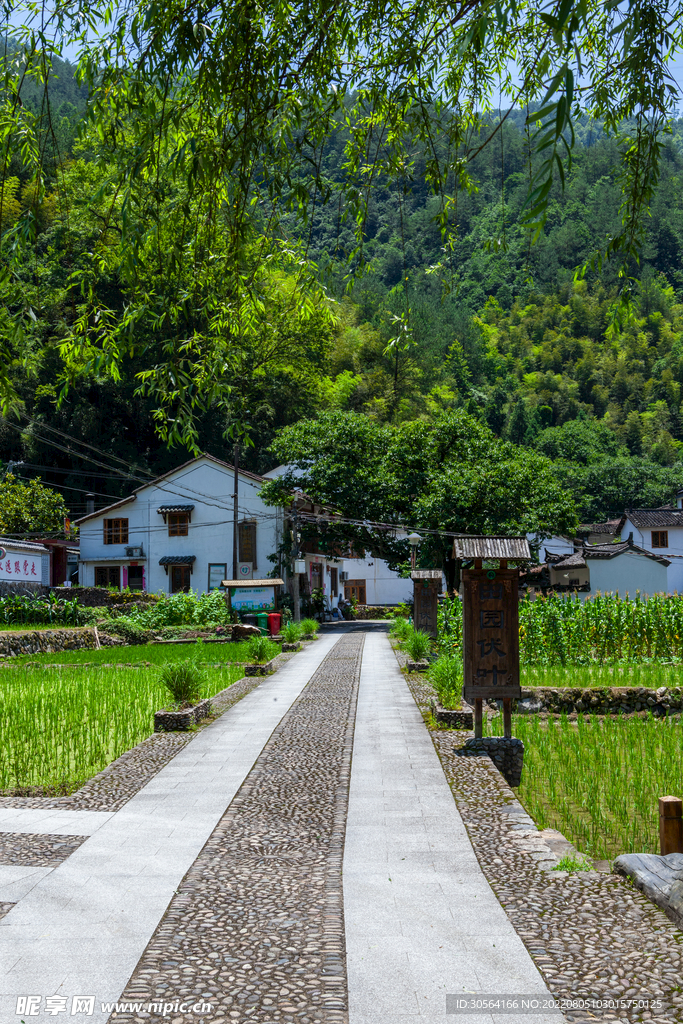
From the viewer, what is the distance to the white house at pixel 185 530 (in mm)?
39969

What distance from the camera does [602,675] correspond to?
15.0 m

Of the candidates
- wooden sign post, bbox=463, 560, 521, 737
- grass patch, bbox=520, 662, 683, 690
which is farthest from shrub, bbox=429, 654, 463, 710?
grass patch, bbox=520, 662, 683, 690

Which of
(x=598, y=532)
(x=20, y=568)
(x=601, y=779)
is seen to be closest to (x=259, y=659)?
(x=601, y=779)

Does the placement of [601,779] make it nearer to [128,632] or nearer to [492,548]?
[492,548]

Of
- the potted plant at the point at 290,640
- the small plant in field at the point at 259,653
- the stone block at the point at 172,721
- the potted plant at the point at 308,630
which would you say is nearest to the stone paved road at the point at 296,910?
the stone block at the point at 172,721

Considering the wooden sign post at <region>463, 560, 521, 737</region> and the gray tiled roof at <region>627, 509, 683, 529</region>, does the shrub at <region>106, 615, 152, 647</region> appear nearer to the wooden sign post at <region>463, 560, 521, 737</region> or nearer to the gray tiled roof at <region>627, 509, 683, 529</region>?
the wooden sign post at <region>463, 560, 521, 737</region>

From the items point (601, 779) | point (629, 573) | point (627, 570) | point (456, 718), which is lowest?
point (601, 779)

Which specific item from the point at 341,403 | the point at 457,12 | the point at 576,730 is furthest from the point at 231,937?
the point at 341,403

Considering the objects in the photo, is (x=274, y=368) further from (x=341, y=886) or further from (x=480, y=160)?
(x=341, y=886)

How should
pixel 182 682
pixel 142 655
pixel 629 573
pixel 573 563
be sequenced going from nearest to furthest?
pixel 182 682, pixel 142 655, pixel 629 573, pixel 573 563

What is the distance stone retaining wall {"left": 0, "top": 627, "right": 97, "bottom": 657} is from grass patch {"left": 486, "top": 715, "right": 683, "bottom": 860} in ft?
48.8

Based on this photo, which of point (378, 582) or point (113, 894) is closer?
point (113, 894)

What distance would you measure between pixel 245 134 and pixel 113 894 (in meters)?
4.47

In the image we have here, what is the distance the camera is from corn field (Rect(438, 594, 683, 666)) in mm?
17875
